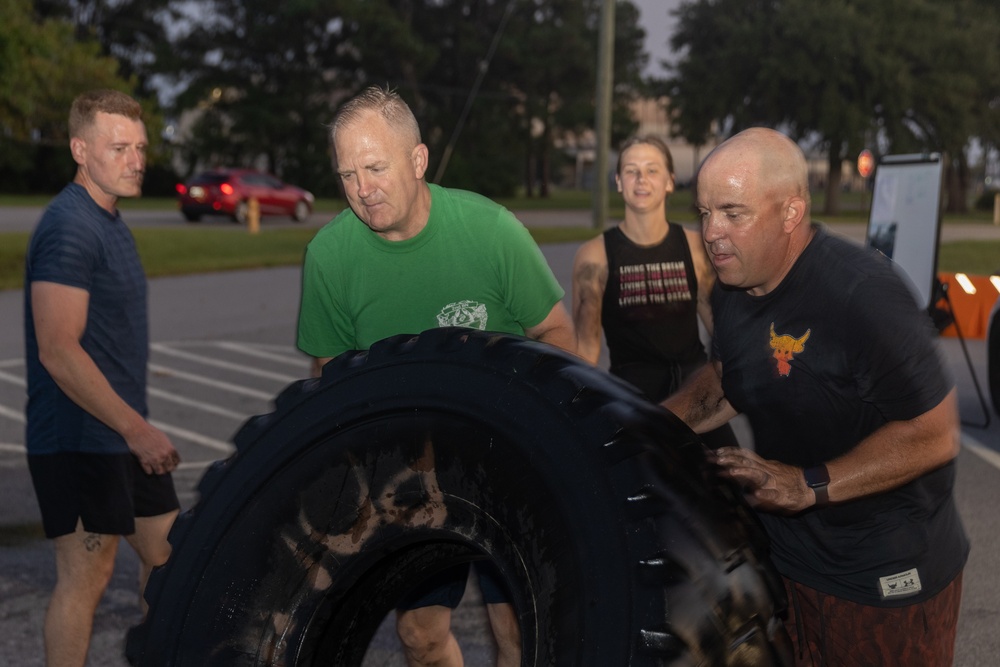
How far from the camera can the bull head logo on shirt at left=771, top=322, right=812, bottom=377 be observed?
Result: 2.84m

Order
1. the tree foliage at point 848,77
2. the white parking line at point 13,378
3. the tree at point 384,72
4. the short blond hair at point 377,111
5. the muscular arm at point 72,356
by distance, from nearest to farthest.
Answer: the short blond hair at point 377,111, the muscular arm at point 72,356, the white parking line at point 13,378, the tree foliage at point 848,77, the tree at point 384,72

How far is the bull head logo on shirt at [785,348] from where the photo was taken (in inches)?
112

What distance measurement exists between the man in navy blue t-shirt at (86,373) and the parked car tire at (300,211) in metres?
32.6

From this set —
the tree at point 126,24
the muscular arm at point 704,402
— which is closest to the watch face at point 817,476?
the muscular arm at point 704,402

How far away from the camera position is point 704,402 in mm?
3391

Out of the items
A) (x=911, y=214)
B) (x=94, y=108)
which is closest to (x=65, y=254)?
(x=94, y=108)

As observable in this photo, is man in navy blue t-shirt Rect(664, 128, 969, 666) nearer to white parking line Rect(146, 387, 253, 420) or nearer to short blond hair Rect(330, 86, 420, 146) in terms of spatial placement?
short blond hair Rect(330, 86, 420, 146)

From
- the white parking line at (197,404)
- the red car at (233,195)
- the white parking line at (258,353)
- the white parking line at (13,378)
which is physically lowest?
the red car at (233,195)

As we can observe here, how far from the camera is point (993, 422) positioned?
914 centimetres

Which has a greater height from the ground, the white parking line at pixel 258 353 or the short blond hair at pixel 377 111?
the short blond hair at pixel 377 111

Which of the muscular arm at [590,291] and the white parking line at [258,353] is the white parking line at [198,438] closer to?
the white parking line at [258,353]

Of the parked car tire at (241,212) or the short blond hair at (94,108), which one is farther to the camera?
the parked car tire at (241,212)

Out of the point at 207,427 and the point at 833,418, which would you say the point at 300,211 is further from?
the point at 833,418

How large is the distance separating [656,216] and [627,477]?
3.20 m
